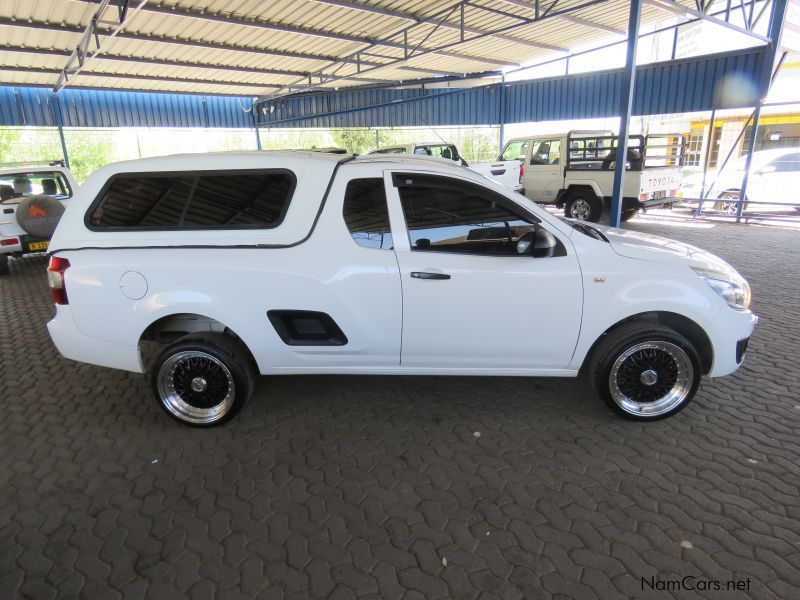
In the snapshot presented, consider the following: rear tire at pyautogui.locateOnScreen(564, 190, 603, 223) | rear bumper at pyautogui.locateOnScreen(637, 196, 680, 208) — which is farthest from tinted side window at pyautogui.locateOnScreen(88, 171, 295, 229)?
rear tire at pyautogui.locateOnScreen(564, 190, 603, 223)

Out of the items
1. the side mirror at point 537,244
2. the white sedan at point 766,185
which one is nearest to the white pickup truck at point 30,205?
the side mirror at point 537,244

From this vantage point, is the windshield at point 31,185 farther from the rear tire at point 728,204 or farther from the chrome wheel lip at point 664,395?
the rear tire at point 728,204

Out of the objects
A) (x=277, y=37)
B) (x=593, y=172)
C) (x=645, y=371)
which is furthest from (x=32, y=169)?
(x=593, y=172)

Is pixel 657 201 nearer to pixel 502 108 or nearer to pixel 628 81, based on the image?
pixel 628 81

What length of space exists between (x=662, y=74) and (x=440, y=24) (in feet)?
25.7

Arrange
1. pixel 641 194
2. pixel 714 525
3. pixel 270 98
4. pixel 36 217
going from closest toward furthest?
pixel 714 525 < pixel 36 217 < pixel 641 194 < pixel 270 98

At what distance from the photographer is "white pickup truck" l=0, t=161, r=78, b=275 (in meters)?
8.01

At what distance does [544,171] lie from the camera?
509 inches

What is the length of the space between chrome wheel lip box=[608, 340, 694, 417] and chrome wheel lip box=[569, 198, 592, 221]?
9.62 meters

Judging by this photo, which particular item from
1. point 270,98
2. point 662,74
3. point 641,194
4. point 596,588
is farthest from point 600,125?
point 596,588

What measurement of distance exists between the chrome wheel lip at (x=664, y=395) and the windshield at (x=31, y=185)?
9.69m

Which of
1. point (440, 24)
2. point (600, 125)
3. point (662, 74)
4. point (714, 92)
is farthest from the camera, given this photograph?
point (600, 125)

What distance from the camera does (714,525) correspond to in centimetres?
261

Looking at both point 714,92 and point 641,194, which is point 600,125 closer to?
point 714,92
